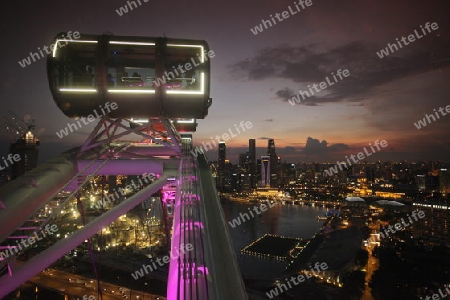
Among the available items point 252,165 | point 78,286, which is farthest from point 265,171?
point 78,286

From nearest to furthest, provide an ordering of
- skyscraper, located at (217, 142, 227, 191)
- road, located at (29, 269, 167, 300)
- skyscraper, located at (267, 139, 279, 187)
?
road, located at (29, 269, 167, 300) → skyscraper, located at (217, 142, 227, 191) → skyscraper, located at (267, 139, 279, 187)

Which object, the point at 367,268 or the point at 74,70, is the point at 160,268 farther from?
the point at 74,70

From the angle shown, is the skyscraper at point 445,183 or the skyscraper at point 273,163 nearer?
the skyscraper at point 445,183

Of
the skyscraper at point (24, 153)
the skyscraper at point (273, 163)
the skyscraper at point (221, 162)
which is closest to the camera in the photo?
the skyscraper at point (24, 153)

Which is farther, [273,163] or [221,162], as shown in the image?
[273,163]

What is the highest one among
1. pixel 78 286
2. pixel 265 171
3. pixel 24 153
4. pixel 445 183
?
pixel 24 153

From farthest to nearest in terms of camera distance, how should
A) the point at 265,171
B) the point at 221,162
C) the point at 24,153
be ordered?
1. the point at 265,171
2. the point at 221,162
3. the point at 24,153

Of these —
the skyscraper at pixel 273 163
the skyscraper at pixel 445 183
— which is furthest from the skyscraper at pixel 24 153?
the skyscraper at pixel 445 183

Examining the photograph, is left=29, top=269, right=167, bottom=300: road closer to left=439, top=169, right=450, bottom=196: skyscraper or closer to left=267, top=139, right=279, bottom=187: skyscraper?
left=439, top=169, right=450, bottom=196: skyscraper

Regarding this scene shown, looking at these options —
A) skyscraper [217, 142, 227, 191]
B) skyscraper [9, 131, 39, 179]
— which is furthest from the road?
skyscraper [217, 142, 227, 191]

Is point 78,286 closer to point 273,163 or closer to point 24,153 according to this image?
point 24,153

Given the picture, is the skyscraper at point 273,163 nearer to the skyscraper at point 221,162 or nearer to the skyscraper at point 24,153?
the skyscraper at point 221,162

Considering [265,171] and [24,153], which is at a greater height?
[24,153]
